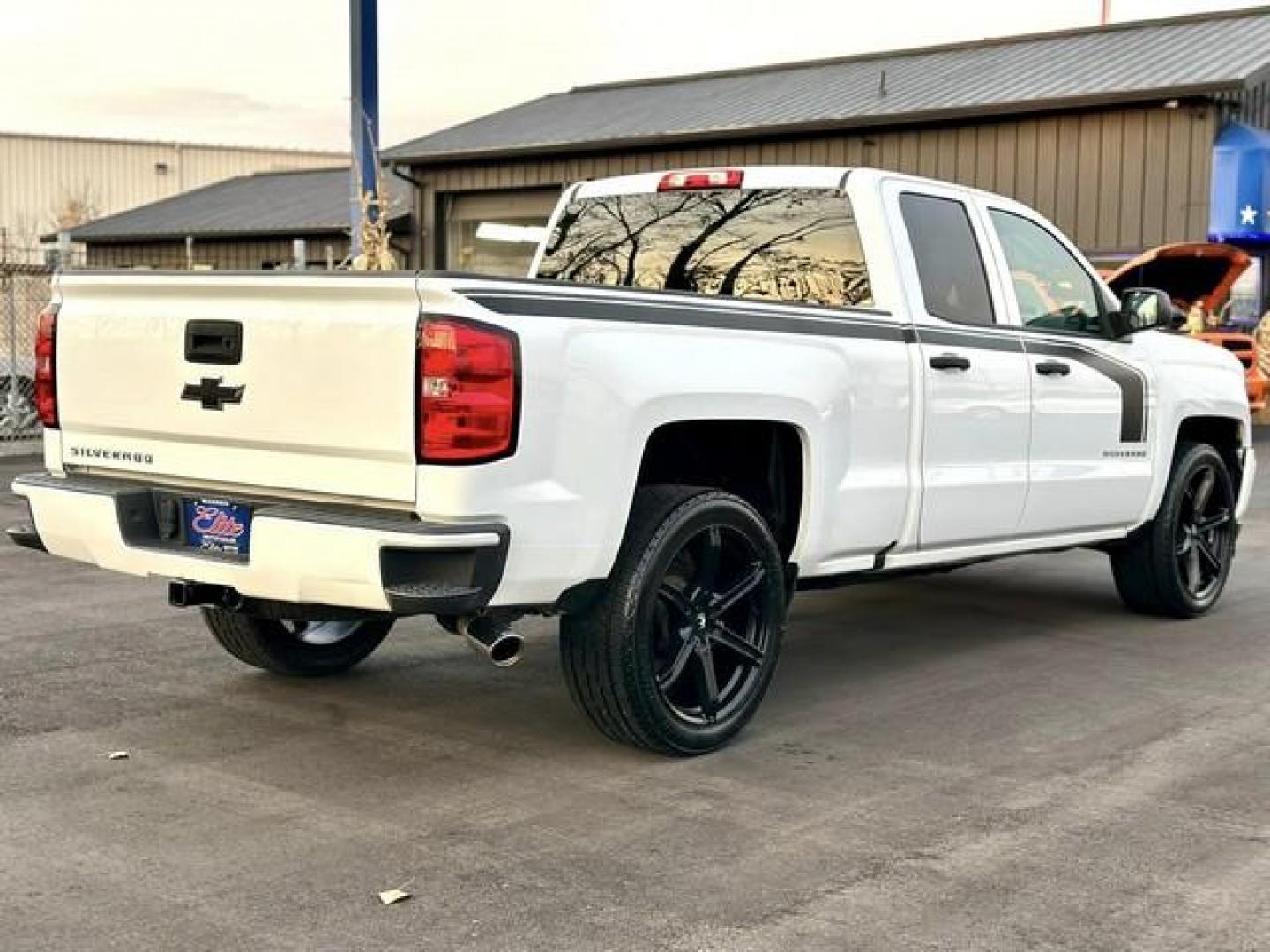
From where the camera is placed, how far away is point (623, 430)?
4910 mm

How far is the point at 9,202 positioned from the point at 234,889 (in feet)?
172

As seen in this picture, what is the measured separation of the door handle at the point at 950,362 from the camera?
6145mm

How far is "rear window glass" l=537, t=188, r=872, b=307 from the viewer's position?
641 centimetres

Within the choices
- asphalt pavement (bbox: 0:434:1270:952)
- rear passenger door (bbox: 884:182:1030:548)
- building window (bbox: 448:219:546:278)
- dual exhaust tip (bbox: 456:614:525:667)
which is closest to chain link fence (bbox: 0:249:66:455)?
asphalt pavement (bbox: 0:434:1270:952)

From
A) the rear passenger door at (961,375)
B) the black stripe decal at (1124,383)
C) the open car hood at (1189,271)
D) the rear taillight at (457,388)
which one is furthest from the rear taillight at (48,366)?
the open car hood at (1189,271)

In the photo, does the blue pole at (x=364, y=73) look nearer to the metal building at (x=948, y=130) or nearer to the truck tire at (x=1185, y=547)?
the metal building at (x=948, y=130)

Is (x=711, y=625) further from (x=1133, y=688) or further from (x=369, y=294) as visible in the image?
(x=1133, y=688)

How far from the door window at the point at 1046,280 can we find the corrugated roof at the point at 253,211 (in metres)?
23.4

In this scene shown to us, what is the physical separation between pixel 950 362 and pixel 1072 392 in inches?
41.0

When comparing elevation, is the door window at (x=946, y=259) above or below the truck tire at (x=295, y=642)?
above

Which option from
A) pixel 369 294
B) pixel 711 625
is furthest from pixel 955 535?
pixel 369 294

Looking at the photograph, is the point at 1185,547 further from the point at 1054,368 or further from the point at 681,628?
the point at 681,628

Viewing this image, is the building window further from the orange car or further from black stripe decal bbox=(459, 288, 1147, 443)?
black stripe decal bbox=(459, 288, 1147, 443)

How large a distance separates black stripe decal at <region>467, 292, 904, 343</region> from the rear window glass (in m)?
0.45
